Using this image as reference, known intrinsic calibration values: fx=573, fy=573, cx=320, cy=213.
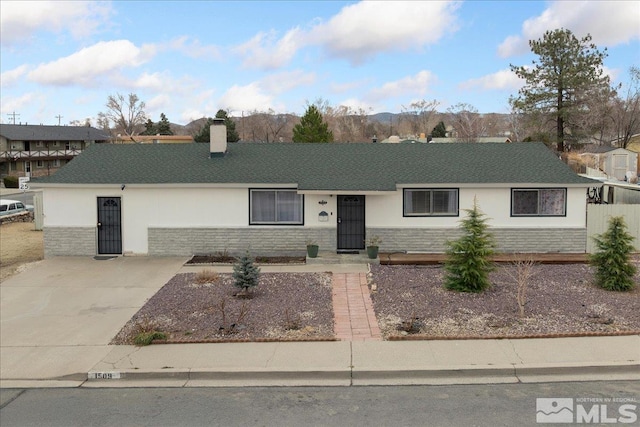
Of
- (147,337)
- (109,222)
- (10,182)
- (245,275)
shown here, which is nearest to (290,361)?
(147,337)

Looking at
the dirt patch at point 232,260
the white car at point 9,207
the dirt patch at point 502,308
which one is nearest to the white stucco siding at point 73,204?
the dirt patch at point 232,260

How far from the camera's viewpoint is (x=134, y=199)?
18656mm

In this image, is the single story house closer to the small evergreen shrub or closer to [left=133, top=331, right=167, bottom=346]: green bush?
[left=133, top=331, right=167, bottom=346]: green bush

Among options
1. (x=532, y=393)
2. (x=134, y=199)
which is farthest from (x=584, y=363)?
(x=134, y=199)

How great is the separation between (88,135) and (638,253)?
8048 cm

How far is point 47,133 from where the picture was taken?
7869 cm

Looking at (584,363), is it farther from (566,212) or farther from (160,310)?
(566,212)

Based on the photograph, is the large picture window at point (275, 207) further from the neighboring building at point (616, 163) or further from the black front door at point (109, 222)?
the neighboring building at point (616, 163)

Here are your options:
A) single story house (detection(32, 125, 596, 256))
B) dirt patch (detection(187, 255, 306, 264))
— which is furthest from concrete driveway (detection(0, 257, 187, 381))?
single story house (detection(32, 125, 596, 256))

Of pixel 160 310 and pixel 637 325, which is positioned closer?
pixel 637 325

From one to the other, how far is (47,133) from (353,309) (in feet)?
254

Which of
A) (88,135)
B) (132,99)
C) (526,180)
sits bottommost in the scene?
(526,180)

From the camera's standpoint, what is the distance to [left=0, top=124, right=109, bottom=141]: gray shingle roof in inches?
2881

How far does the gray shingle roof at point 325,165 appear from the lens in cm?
1820
